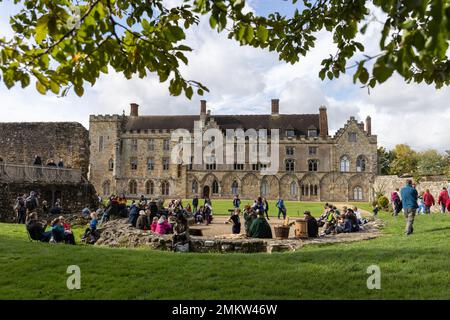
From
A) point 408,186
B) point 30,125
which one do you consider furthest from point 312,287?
point 30,125

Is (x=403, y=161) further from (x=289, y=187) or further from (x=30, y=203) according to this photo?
(x=30, y=203)

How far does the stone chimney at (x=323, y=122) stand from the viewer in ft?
184

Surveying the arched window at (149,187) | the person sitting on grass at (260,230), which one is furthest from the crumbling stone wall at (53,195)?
the arched window at (149,187)

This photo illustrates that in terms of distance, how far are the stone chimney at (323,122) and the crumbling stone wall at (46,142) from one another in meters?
34.5

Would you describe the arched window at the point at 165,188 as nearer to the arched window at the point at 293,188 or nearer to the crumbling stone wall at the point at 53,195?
the arched window at the point at 293,188

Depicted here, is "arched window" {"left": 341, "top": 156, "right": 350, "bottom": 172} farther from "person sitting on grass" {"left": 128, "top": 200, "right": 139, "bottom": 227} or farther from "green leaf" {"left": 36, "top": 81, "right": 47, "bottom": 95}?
"green leaf" {"left": 36, "top": 81, "right": 47, "bottom": 95}

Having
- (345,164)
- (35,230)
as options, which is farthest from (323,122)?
(35,230)

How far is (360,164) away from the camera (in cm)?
5419

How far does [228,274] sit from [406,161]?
71803 millimetres

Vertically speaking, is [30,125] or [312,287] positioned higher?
[30,125]

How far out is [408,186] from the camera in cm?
1257

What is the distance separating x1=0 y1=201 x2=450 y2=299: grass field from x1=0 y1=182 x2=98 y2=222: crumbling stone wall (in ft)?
49.9
